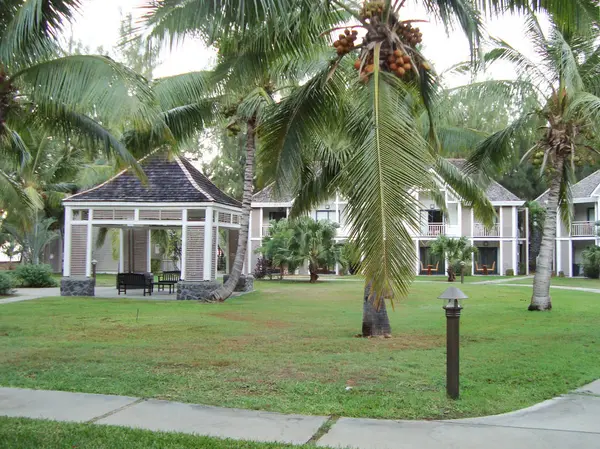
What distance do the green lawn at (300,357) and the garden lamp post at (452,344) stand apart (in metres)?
0.16

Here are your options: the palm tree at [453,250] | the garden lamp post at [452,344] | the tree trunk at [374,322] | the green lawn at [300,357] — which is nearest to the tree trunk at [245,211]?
the green lawn at [300,357]

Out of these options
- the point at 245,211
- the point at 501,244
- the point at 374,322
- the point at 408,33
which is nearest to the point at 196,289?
the point at 245,211

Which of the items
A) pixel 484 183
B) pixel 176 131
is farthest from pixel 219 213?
pixel 484 183

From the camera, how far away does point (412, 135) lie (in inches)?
310

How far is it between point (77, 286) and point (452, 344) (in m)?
16.7

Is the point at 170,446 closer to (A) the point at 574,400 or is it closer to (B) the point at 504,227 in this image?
(A) the point at 574,400

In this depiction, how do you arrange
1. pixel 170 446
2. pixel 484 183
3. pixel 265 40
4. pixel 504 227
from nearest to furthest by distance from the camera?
pixel 170 446 < pixel 265 40 < pixel 484 183 < pixel 504 227

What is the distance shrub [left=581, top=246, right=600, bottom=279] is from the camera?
3628 cm

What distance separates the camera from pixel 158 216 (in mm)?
20781

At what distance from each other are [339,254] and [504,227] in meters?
15.3

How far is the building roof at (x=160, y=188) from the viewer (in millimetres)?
20656

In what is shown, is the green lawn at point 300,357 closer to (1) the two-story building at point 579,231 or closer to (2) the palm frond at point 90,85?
(2) the palm frond at point 90,85

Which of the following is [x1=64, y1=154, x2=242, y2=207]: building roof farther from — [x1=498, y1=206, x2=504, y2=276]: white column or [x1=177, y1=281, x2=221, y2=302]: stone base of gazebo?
[x1=498, y1=206, x2=504, y2=276]: white column

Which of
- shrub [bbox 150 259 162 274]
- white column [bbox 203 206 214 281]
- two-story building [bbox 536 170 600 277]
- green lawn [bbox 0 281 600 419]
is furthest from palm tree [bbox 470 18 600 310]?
shrub [bbox 150 259 162 274]
